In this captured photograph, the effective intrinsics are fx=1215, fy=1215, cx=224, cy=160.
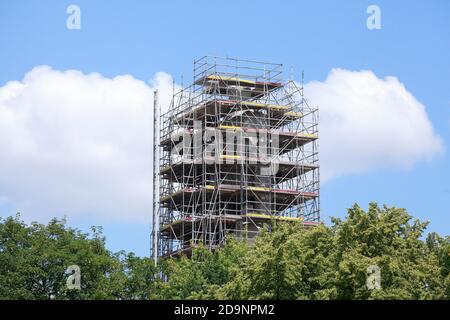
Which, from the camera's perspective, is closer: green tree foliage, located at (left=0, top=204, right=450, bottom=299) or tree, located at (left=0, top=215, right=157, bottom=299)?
green tree foliage, located at (left=0, top=204, right=450, bottom=299)

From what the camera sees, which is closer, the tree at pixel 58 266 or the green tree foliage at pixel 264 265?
the green tree foliage at pixel 264 265

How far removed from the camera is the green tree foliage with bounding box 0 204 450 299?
5506 centimetres

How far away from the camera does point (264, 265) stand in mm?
58719

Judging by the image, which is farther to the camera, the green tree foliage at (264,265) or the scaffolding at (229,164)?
the scaffolding at (229,164)

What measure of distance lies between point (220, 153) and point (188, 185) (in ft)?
14.4

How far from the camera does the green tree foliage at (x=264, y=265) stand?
55.1 m

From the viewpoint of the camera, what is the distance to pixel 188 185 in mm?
99000

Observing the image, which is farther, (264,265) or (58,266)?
(58,266)

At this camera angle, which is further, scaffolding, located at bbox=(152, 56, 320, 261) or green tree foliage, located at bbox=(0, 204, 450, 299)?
scaffolding, located at bbox=(152, 56, 320, 261)

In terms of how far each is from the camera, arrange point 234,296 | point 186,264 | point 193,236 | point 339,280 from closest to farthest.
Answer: point 339,280 < point 234,296 < point 186,264 < point 193,236
